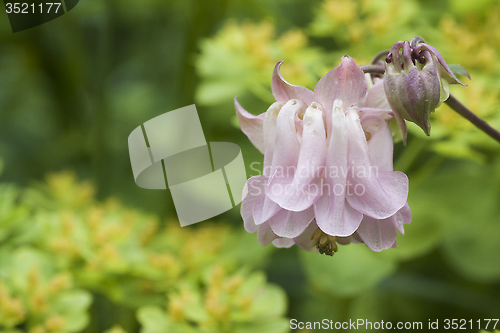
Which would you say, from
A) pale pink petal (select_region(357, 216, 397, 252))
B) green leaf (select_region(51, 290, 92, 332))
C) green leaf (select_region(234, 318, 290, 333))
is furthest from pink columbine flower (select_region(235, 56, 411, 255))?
green leaf (select_region(51, 290, 92, 332))

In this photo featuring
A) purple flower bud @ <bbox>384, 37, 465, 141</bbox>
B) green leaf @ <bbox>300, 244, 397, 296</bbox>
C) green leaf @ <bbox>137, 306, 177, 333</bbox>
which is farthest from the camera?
green leaf @ <bbox>300, 244, 397, 296</bbox>

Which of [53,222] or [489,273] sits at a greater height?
[53,222]

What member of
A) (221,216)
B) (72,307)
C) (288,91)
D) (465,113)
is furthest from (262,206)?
(221,216)

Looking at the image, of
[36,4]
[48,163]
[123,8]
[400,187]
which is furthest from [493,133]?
[48,163]

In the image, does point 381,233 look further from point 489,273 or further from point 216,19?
point 216,19

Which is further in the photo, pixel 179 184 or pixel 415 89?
pixel 179 184

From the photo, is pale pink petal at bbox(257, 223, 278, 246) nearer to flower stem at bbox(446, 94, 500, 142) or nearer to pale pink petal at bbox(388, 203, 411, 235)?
pale pink petal at bbox(388, 203, 411, 235)

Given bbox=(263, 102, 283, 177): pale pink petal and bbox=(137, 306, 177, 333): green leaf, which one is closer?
bbox=(263, 102, 283, 177): pale pink petal
